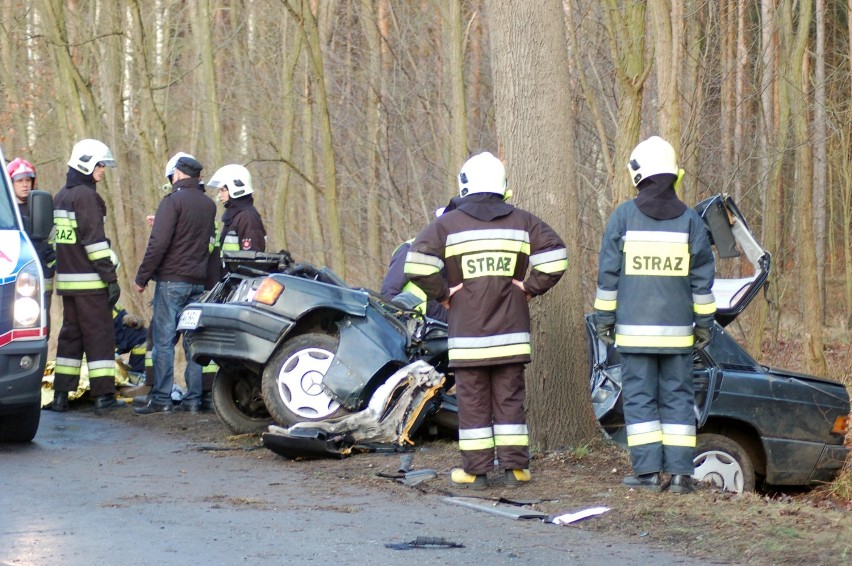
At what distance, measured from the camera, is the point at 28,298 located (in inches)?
333

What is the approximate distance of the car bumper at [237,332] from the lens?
28.5 feet

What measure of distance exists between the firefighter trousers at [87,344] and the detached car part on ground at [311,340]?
2363mm

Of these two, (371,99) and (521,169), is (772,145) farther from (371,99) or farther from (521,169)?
(521,169)

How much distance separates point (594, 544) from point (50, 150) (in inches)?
828

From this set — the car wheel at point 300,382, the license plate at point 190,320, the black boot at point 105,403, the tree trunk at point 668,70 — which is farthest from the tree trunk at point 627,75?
the black boot at point 105,403

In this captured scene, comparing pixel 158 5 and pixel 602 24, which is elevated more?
pixel 158 5

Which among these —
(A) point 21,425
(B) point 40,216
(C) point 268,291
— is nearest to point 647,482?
(C) point 268,291

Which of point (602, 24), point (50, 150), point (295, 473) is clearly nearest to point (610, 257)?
point (295, 473)

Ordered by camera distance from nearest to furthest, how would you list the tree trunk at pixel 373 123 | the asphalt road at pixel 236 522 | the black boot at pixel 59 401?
the asphalt road at pixel 236 522, the black boot at pixel 59 401, the tree trunk at pixel 373 123

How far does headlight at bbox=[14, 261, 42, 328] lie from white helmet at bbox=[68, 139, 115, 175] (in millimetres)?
2665

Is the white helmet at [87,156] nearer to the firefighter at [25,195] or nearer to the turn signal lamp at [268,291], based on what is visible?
the firefighter at [25,195]

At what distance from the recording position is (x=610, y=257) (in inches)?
277

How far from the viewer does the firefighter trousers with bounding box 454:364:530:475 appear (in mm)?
7090

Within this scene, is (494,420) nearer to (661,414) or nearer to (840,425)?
(661,414)
